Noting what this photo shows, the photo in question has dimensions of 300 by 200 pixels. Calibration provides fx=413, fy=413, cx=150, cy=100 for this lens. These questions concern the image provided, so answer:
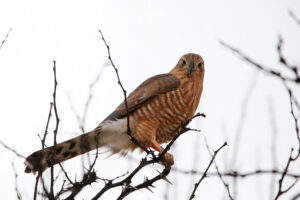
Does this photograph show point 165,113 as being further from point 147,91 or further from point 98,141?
point 98,141

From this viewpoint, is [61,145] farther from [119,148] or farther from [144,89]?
[144,89]

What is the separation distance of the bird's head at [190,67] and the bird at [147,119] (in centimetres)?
22

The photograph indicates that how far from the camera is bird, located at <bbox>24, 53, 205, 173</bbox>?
5207mm

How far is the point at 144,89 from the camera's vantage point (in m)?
5.61

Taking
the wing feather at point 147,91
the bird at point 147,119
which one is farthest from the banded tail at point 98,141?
the wing feather at point 147,91

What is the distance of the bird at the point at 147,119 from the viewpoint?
17.1ft

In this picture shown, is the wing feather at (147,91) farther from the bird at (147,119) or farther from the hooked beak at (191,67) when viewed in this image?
the hooked beak at (191,67)

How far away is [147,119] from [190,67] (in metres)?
1.21

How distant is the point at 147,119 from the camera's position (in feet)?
17.6

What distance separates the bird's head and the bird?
0.71 ft

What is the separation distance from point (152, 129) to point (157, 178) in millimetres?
1745

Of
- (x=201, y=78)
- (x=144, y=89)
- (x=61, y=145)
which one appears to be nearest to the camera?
(x=61, y=145)

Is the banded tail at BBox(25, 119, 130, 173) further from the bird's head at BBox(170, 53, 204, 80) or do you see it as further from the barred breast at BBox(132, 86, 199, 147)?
the bird's head at BBox(170, 53, 204, 80)

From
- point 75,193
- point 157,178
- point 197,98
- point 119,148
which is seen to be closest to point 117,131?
point 119,148
